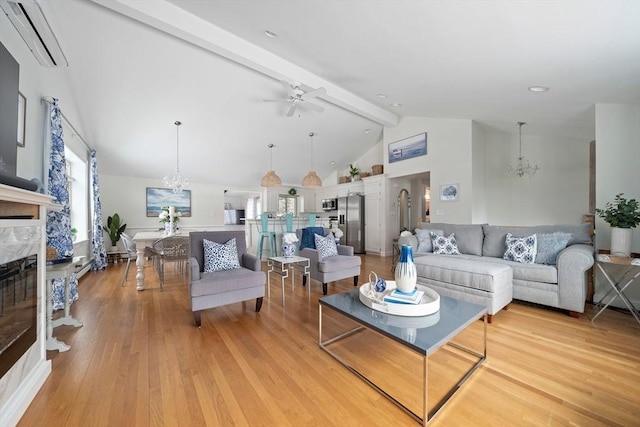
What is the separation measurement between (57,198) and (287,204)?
20.7ft

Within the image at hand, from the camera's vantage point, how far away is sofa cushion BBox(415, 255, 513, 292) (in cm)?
260

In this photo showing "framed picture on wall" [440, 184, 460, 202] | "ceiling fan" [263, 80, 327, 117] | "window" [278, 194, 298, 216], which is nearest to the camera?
"ceiling fan" [263, 80, 327, 117]

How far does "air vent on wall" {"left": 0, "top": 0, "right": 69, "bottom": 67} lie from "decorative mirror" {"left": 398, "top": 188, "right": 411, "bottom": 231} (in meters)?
6.62

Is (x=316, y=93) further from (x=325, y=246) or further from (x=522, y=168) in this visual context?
(x=522, y=168)

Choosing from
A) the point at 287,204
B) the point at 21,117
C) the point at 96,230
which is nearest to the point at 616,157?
the point at 21,117

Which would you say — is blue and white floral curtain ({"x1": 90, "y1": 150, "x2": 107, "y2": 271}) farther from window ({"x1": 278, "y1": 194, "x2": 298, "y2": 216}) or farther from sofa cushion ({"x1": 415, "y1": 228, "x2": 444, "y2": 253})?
sofa cushion ({"x1": 415, "y1": 228, "x2": 444, "y2": 253})

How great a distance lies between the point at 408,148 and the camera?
19.1ft

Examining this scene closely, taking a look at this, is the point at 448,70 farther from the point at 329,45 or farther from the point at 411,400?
the point at 411,400

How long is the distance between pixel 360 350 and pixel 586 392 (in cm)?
143

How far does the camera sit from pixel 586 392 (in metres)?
1.55

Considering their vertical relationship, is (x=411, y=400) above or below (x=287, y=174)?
below

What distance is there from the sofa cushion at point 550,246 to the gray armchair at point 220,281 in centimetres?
337

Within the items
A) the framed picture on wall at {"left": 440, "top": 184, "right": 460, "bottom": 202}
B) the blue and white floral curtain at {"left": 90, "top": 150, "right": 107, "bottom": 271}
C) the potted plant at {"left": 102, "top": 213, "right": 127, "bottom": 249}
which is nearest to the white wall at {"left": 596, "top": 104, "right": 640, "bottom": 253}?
the framed picture on wall at {"left": 440, "top": 184, "right": 460, "bottom": 202}

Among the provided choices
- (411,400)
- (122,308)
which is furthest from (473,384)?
(122,308)
